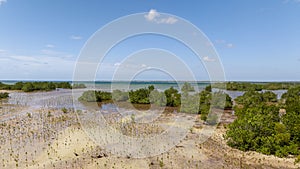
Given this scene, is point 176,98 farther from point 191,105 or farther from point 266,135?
point 266,135

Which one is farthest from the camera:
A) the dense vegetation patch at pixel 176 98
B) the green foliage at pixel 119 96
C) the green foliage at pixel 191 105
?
the green foliage at pixel 119 96

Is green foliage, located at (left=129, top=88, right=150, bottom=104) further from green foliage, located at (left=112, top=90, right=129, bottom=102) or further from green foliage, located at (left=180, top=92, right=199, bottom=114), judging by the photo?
green foliage, located at (left=180, top=92, right=199, bottom=114)

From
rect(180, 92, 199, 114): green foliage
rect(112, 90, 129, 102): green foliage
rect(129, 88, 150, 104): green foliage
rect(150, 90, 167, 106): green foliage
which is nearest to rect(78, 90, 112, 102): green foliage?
rect(112, 90, 129, 102): green foliage

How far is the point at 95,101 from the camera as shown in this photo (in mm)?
30656

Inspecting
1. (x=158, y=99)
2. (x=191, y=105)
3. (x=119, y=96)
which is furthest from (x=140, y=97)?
(x=191, y=105)

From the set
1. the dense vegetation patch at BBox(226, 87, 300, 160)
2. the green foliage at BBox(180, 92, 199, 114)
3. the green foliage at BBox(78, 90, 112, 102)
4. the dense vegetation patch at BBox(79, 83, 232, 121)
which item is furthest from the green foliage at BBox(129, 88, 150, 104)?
the dense vegetation patch at BBox(226, 87, 300, 160)

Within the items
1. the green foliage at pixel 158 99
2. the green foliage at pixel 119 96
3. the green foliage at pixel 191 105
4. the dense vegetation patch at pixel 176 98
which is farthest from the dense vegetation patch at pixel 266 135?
the green foliage at pixel 119 96

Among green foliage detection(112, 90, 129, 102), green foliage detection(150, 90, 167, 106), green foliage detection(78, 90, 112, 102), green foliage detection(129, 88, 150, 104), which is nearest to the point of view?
green foliage detection(150, 90, 167, 106)

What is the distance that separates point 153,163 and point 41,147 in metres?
5.87

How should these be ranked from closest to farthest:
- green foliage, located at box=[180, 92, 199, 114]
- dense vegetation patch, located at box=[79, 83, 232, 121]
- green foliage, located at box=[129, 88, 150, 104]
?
green foliage, located at box=[180, 92, 199, 114] → dense vegetation patch, located at box=[79, 83, 232, 121] → green foliage, located at box=[129, 88, 150, 104]

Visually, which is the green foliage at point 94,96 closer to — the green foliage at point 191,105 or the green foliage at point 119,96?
the green foliage at point 119,96

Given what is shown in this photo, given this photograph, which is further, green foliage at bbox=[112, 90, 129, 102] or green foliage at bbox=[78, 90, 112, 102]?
green foliage at bbox=[112, 90, 129, 102]

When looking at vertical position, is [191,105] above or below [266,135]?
above

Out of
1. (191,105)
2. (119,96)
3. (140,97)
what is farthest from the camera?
(119,96)
